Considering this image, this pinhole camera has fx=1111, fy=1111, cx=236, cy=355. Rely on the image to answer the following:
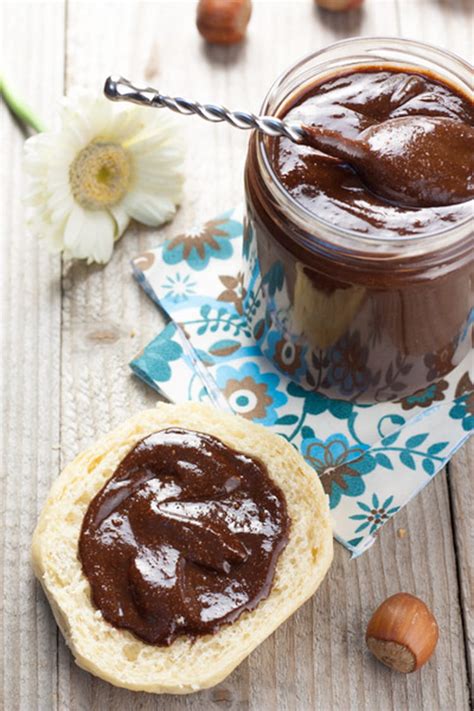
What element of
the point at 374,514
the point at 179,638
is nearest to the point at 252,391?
the point at 374,514

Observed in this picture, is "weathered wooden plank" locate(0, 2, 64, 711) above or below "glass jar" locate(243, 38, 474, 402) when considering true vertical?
below

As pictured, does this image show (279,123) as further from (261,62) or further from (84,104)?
(261,62)

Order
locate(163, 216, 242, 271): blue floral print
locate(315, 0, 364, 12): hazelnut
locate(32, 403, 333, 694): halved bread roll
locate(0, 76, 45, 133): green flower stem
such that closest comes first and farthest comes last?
1. locate(32, 403, 333, 694): halved bread roll
2. locate(163, 216, 242, 271): blue floral print
3. locate(0, 76, 45, 133): green flower stem
4. locate(315, 0, 364, 12): hazelnut


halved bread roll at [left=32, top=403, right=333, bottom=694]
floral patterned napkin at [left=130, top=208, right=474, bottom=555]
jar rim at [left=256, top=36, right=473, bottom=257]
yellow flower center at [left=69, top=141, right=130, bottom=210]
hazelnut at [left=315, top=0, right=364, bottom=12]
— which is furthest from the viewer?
hazelnut at [left=315, top=0, right=364, bottom=12]

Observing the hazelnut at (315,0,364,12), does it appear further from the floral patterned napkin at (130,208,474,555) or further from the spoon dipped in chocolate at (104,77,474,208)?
the spoon dipped in chocolate at (104,77,474,208)

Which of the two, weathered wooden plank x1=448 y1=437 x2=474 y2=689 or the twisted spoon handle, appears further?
weathered wooden plank x1=448 y1=437 x2=474 y2=689

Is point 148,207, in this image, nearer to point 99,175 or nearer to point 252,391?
point 99,175

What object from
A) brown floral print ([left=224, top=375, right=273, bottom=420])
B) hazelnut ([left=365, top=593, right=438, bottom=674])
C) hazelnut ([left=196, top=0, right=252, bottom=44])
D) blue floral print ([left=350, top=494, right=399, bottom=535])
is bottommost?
hazelnut ([left=365, top=593, right=438, bottom=674])

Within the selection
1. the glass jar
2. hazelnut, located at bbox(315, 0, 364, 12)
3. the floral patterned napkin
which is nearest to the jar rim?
the glass jar
